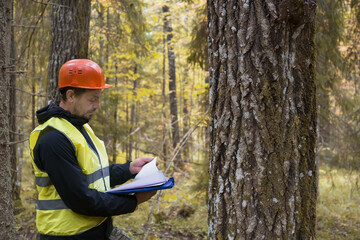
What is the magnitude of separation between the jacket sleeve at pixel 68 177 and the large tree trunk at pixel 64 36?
11.3 feet

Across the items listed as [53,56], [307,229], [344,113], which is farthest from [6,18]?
[344,113]

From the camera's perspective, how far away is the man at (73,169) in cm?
193

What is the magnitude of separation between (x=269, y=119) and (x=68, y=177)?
128 cm

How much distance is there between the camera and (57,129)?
2014 millimetres

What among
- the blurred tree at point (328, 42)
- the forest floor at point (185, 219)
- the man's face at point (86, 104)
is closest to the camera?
the man's face at point (86, 104)

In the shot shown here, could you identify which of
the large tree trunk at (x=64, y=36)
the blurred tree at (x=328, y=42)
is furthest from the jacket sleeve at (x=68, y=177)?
the blurred tree at (x=328, y=42)

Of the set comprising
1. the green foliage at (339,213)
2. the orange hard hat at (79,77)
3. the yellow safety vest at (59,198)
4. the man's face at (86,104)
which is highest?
the orange hard hat at (79,77)

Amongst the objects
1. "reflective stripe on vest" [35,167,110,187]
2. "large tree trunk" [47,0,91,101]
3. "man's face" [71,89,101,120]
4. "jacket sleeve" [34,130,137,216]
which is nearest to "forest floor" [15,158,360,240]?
"large tree trunk" [47,0,91,101]

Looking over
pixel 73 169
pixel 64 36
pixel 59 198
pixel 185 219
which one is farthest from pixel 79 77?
pixel 185 219

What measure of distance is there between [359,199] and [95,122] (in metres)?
8.30

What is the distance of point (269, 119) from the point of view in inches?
79.0

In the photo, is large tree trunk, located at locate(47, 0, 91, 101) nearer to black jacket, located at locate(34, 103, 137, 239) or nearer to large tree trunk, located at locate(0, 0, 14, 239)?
large tree trunk, located at locate(0, 0, 14, 239)

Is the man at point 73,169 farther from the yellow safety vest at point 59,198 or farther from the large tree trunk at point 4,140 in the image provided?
the large tree trunk at point 4,140

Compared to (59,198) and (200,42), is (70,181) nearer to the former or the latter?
(59,198)
